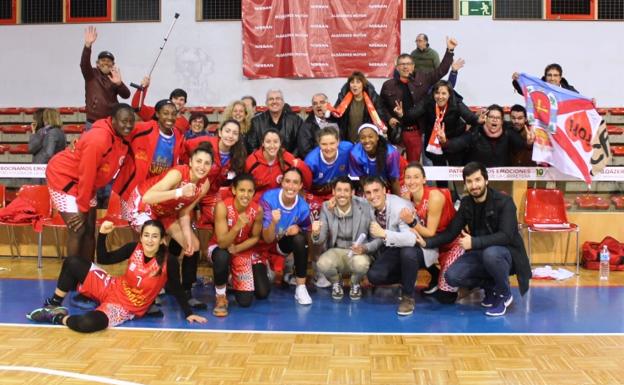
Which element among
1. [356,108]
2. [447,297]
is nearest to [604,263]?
[447,297]

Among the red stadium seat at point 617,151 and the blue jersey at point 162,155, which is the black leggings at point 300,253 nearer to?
the blue jersey at point 162,155

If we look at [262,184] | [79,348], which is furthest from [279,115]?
[79,348]

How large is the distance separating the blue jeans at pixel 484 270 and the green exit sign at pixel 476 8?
616 centimetres

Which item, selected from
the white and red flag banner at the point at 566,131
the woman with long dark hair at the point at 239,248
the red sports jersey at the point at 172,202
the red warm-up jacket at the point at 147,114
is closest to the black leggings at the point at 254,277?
the woman with long dark hair at the point at 239,248

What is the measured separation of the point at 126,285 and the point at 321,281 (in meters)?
1.85

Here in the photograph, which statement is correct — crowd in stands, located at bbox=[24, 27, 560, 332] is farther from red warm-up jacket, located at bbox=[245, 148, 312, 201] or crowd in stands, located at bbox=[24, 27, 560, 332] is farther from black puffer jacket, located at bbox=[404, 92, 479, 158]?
black puffer jacket, located at bbox=[404, 92, 479, 158]

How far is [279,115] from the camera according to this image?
6367 millimetres

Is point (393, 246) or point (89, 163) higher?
point (89, 163)

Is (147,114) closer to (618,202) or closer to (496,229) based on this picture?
(496,229)

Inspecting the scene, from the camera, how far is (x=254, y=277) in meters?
5.26

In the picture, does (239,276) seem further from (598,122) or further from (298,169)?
(598,122)

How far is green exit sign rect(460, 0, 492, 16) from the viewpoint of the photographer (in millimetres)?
10094

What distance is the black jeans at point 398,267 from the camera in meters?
4.96

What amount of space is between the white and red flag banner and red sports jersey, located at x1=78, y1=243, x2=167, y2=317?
12.6 feet
